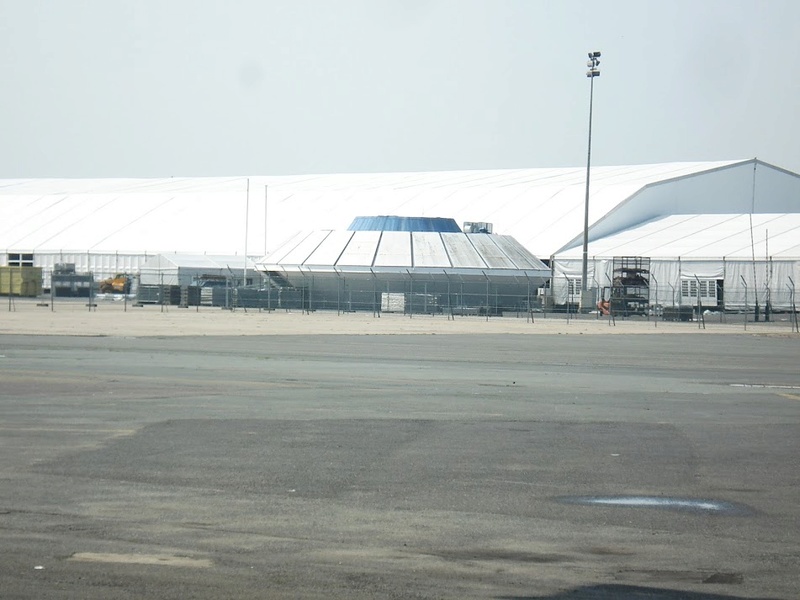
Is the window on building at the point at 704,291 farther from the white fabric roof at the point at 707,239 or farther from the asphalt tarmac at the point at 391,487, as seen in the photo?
the asphalt tarmac at the point at 391,487

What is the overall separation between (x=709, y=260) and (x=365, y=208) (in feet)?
101

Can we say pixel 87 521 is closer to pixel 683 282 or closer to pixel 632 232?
pixel 683 282

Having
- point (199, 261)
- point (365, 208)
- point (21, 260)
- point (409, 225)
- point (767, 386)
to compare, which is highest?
point (365, 208)

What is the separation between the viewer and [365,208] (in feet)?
291

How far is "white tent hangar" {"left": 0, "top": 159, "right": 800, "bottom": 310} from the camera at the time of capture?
264ft

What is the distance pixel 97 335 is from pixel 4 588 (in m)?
28.4

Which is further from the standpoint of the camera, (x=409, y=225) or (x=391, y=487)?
(x=409, y=225)

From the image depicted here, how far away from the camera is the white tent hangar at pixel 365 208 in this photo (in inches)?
3172

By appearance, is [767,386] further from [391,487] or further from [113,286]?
[113,286]

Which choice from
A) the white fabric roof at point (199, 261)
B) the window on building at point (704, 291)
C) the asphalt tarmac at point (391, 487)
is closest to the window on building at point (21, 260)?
the white fabric roof at point (199, 261)

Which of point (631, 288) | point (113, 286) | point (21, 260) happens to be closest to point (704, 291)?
point (631, 288)

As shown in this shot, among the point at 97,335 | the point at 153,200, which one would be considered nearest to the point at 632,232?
the point at 153,200

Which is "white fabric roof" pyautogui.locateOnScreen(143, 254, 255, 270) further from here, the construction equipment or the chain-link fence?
the chain-link fence

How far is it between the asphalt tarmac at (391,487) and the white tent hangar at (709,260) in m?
45.8
